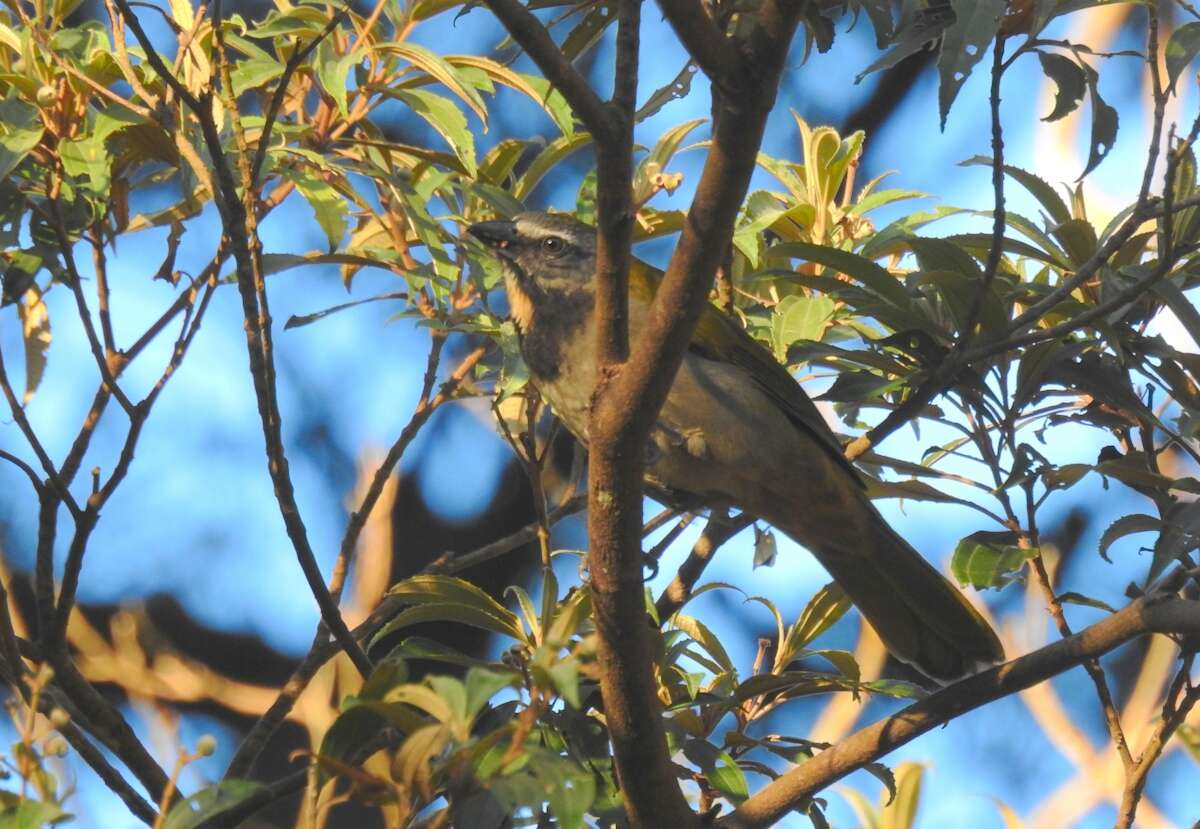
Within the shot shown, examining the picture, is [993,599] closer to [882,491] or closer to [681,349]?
[882,491]

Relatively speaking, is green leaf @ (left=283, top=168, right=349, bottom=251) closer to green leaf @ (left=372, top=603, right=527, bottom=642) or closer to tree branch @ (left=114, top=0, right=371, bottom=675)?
tree branch @ (left=114, top=0, right=371, bottom=675)

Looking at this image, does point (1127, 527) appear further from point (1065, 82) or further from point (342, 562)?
point (342, 562)

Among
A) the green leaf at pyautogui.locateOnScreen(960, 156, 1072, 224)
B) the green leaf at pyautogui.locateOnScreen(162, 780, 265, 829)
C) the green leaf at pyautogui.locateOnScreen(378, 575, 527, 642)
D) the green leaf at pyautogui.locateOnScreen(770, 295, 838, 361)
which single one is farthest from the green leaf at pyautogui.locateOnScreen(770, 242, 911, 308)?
the green leaf at pyautogui.locateOnScreen(162, 780, 265, 829)

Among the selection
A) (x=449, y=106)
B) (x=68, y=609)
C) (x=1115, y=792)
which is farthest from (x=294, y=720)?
(x=1115, y=792)

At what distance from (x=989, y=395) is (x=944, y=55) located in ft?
2.75

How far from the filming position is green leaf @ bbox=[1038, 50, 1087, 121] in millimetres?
2789

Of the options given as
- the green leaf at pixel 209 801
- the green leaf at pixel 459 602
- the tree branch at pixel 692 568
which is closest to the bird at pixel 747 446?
the tree branch at pixel 692 568

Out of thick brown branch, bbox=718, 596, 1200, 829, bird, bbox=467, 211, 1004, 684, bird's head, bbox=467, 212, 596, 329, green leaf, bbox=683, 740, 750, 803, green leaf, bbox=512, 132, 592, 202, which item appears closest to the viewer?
thick brown branch, bbox=718, 596, 1200, 829

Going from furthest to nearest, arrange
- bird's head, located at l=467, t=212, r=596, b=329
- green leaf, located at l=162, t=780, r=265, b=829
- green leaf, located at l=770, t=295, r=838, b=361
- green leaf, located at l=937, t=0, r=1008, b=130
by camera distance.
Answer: bird's head, located at l=467, t=212, r=596, b=329 → green leaf, located at l=770, t=295, r=838, b=361 → green leaf, located at l=937, t=0, r=1008, b=130 → green leaf, located at l=162, t=780, r=265, b=829

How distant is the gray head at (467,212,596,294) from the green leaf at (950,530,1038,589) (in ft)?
4.09

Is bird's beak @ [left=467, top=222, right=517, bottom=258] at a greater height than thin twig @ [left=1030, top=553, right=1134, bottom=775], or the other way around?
bird's beak @ [left=467, top=222, right=517, bottom=258]

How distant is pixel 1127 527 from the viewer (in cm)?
266

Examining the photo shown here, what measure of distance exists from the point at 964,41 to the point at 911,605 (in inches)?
65.4

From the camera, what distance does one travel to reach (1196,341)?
108 inches
